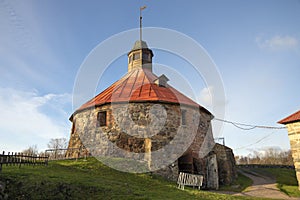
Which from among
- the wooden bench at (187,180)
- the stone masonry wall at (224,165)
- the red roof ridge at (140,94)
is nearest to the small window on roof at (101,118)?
the red roof ridge at (140,94)

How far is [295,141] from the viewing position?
15016mm

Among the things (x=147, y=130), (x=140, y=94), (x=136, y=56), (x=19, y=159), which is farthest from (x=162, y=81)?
(x=19, y=159)

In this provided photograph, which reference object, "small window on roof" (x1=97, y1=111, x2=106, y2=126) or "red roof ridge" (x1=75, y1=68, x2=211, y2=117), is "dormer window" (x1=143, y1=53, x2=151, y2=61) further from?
"small window on roof" (x1=97, y1=111, x2=106, y2=126)

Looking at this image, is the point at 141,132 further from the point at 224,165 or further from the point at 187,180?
the point at 224,165

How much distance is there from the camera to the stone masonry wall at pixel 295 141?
14695 millimetres

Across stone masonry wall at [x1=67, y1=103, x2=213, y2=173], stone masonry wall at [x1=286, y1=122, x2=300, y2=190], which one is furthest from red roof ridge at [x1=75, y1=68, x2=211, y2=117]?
stone masonry wall at [x1=286, y1=122, x2=300, y2=190]

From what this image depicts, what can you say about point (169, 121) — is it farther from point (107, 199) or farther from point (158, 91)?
point (107, 199)

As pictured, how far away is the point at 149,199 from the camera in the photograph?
356 inches

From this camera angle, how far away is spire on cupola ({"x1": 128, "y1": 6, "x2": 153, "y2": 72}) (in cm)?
2636

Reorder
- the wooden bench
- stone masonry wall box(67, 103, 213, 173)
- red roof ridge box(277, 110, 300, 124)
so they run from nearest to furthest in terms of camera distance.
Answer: the wooden bench
red roof ridge box(277, 110, 300, 124)
stone masonry wall box(67, 103, 213, 173)

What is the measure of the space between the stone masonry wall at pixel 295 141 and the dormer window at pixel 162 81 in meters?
10.5

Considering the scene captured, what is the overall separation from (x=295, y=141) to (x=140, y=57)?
17.3 meters

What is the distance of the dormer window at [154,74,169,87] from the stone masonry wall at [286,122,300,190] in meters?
10.5

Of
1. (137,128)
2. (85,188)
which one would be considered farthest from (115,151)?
(85,188)
